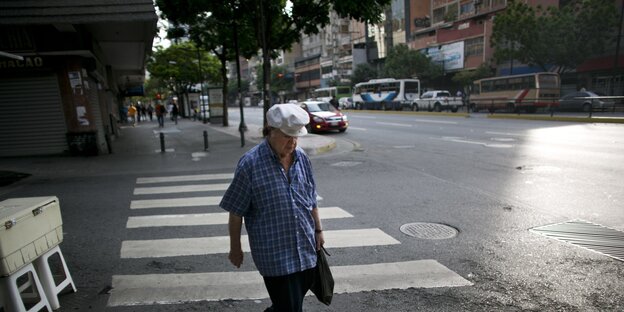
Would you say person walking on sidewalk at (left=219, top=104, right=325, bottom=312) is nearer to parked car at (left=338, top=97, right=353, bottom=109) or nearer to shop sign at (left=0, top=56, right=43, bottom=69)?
shop sign at (left=0, top=56, right=43, bottom=69)

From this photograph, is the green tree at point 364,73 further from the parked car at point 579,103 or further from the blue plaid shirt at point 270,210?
the blue plaid shirt at point 270,210

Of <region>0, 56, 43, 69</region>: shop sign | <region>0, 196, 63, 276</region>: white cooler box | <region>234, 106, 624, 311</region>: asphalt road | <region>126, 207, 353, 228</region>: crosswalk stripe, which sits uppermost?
<region>0, 56, 43, 69</region>: shop sign

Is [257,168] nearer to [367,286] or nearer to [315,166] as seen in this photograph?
[367,286]

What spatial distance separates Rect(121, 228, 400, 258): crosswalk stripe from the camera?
4.90m

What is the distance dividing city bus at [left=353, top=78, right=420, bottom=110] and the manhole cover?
1322 inches

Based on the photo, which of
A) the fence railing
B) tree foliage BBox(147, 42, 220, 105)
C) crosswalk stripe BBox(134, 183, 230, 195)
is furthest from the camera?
tree foliage BBox(147, 42, 220, 105)

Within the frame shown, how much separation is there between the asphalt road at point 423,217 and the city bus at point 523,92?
15.0 m

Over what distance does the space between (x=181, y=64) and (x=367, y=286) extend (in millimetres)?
39986

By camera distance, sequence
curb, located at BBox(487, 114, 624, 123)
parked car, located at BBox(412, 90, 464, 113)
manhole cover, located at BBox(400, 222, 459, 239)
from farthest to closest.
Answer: parked car, located at BBox(412, 90, 464, 113) → curb, located at BBox(487, 114, 624, 123) → manhole cover, located at BBox(400, 222, 459, 239)

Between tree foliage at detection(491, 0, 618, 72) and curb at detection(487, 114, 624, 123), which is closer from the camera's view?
curb at detection(487, 114, 624, 123)

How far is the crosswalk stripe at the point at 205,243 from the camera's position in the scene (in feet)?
16.1

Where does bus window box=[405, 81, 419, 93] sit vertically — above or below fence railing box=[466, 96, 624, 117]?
above

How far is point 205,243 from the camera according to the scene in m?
5.18

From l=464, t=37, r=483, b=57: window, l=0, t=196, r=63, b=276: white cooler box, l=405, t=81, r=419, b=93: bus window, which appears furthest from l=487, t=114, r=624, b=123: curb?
l=0, t=196, r=63, b=276: white cooler box
